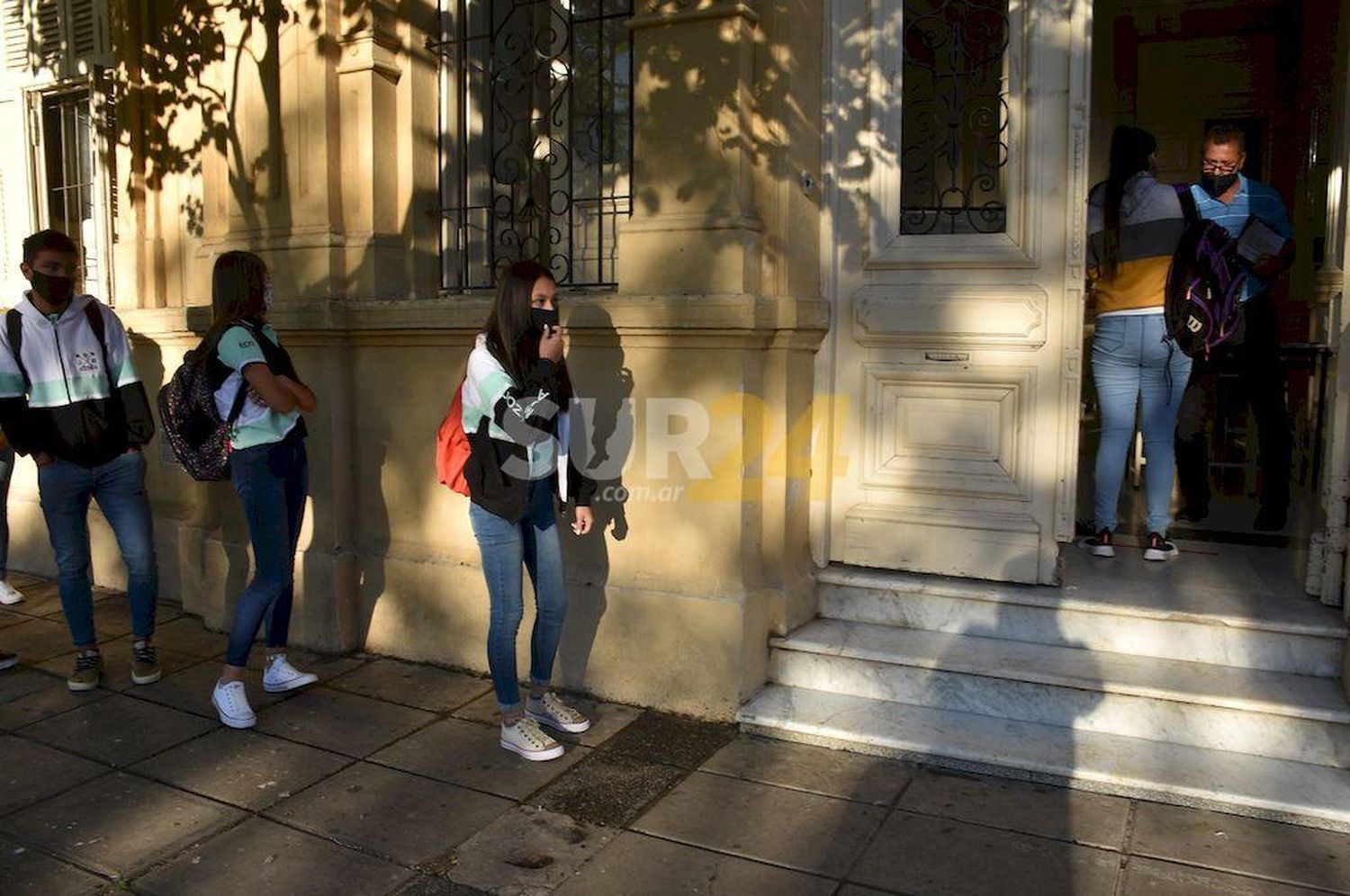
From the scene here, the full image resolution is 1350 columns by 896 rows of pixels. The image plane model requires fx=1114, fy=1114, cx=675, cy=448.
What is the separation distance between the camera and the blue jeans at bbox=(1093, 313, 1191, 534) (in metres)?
5.36

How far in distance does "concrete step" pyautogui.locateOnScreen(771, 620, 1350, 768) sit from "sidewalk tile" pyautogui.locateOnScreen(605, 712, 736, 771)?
1.46ft

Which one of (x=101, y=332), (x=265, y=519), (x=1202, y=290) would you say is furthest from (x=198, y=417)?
(x=1202, y=290)

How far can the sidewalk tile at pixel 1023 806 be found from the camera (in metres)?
3.73

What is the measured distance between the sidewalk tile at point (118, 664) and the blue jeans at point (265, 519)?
85 cm

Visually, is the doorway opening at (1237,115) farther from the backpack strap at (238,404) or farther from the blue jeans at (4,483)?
the blue jeans at (4,483)

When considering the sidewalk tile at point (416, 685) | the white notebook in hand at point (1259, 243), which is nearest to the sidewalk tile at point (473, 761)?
the sidewalk tile at point (416, 685)

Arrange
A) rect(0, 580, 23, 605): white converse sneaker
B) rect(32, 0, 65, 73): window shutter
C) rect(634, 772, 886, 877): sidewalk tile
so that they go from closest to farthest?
rect(634, 772, 886, 877): sidewalk tile → rect(0, 580, 23, 605): white converse sneaker → rect(32, 0, 65, 73): window shutter

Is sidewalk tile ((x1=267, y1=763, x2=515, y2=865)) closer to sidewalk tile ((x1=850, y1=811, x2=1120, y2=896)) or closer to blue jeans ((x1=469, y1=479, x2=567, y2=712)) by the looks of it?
blue jeans ((x1=469, y1=479, x2=567, y2=712))

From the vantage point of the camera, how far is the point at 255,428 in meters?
4.73

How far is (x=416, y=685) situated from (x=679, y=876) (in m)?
2.19

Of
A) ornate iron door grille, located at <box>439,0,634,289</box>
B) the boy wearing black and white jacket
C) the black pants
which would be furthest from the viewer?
the black pants

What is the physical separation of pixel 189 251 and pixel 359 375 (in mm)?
1749

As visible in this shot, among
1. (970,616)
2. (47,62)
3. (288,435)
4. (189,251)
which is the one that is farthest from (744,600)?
(47,62)

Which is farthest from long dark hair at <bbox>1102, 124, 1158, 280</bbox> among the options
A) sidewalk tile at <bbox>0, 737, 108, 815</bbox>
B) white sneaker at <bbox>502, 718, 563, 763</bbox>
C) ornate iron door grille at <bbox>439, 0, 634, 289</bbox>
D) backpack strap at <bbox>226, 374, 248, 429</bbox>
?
sidewalk tile at <bbox>0, 737, 108, 815</bbox>
